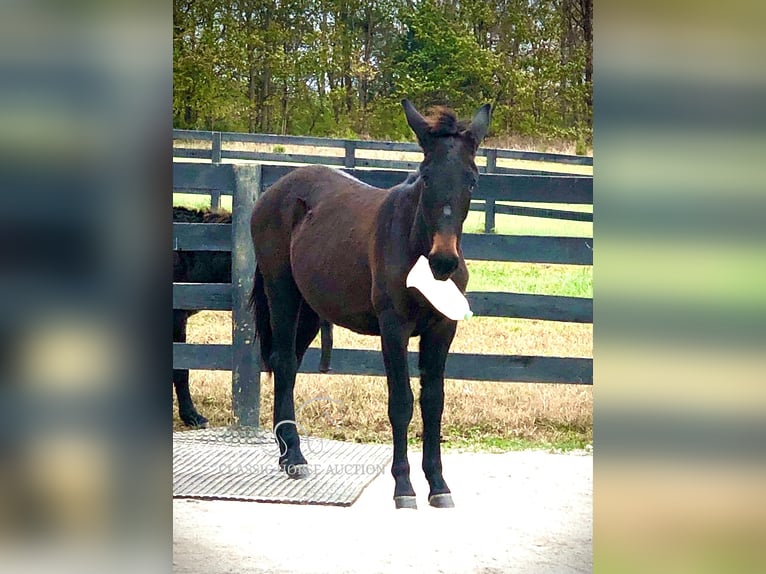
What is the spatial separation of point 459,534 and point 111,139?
1.79 metres

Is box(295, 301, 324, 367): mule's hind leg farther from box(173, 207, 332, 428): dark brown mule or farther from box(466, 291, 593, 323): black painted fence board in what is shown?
box(466, 291, 593, 323): black painted fence board

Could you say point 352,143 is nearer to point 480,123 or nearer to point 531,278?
point 480,123

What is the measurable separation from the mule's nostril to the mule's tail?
0.86 m

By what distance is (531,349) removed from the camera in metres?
3.46

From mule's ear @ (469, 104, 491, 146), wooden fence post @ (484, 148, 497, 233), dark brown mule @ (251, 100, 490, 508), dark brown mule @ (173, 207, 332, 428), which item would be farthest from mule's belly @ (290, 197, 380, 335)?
mule's ear @ (469, 104, 491, 146)

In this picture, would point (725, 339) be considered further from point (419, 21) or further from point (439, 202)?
point (419, 21)

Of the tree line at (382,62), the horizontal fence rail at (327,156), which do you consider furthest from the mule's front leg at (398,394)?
the tree line at (382,62)

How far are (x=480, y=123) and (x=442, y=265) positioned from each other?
0.52 metres

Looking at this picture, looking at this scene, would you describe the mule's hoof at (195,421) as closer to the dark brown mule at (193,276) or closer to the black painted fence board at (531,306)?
the dark brown mule at (193,276)

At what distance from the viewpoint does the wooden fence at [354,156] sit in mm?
3295

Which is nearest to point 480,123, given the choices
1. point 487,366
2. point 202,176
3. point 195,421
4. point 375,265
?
point 375,265

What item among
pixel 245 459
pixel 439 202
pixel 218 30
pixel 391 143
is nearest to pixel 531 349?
pixel 439 202

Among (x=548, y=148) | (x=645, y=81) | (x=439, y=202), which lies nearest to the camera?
(x=645, y=81)

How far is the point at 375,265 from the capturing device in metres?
3.39
